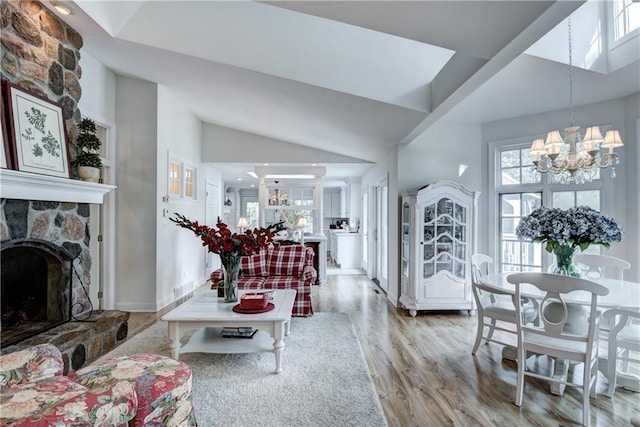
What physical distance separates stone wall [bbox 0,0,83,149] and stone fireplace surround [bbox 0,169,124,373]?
0.52 meters

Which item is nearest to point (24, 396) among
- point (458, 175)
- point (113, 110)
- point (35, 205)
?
point (35, 205)

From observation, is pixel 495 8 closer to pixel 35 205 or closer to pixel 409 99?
pixel 409 99

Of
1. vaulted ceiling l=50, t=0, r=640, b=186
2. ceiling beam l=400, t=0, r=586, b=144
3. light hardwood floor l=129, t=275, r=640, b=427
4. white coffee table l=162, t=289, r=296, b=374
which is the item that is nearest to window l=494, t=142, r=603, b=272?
vaulted ceiling l=50, t=0, r=640, b=186

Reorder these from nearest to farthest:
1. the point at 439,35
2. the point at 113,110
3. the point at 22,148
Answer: the point at 439,35
the point at 22,148
the point at 113,110

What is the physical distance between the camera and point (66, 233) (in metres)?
2.91

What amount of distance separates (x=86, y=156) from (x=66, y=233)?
0.75m

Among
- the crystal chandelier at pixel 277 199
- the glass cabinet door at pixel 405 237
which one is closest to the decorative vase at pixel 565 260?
the glass cabinet door at pixel 405 237

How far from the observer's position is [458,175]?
14.7 ft

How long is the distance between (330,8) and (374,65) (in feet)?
3.53

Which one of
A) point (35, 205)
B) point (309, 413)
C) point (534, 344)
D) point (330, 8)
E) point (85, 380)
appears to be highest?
point (330, 8)

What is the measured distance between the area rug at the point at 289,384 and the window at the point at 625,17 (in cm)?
352

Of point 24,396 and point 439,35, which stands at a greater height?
point 439,35

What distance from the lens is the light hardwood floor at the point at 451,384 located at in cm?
202

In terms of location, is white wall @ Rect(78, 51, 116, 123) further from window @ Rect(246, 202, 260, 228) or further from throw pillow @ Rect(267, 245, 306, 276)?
window @ Rect(246, 202, 260, 228)
